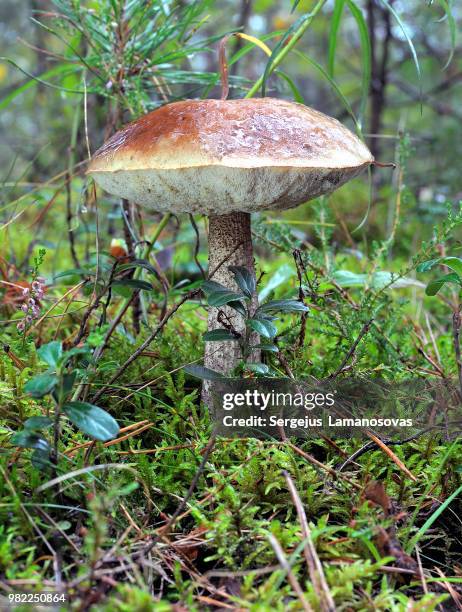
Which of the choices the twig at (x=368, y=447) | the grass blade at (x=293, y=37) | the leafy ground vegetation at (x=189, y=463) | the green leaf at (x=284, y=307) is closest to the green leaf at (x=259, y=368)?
the leafy ground vegetation at (x=189, y=463)

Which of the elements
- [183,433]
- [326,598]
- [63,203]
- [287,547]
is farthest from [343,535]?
[63,203]

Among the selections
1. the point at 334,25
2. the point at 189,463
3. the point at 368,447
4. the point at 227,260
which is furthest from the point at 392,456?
the point at 334,25

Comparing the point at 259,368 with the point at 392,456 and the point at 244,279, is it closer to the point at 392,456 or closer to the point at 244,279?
the point at 244,279

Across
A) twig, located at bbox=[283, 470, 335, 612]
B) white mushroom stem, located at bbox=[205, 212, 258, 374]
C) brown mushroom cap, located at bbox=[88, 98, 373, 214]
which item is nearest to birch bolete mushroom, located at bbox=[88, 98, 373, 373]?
brown mushroom cap, located at bbox=[88, 98, 373, 214]

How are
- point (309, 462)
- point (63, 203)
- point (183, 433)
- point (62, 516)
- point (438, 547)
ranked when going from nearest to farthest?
point (62, 516)
point (438, 547)
point (309, 462)
point (183, 433)
point (63, 203)

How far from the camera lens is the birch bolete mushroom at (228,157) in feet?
3.62

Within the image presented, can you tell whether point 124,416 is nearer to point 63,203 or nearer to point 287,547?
point 287,547

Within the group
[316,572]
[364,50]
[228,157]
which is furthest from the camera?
[364,50]

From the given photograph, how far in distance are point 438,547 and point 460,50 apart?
13.7ft

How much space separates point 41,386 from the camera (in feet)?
3.20

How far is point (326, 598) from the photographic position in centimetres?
89

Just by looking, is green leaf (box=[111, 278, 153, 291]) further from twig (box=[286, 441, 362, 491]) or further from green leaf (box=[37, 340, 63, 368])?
twig (box=[286, 441, 362, 491])

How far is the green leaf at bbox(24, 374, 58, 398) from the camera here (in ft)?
3.17

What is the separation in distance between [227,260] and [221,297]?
24 centimetres
